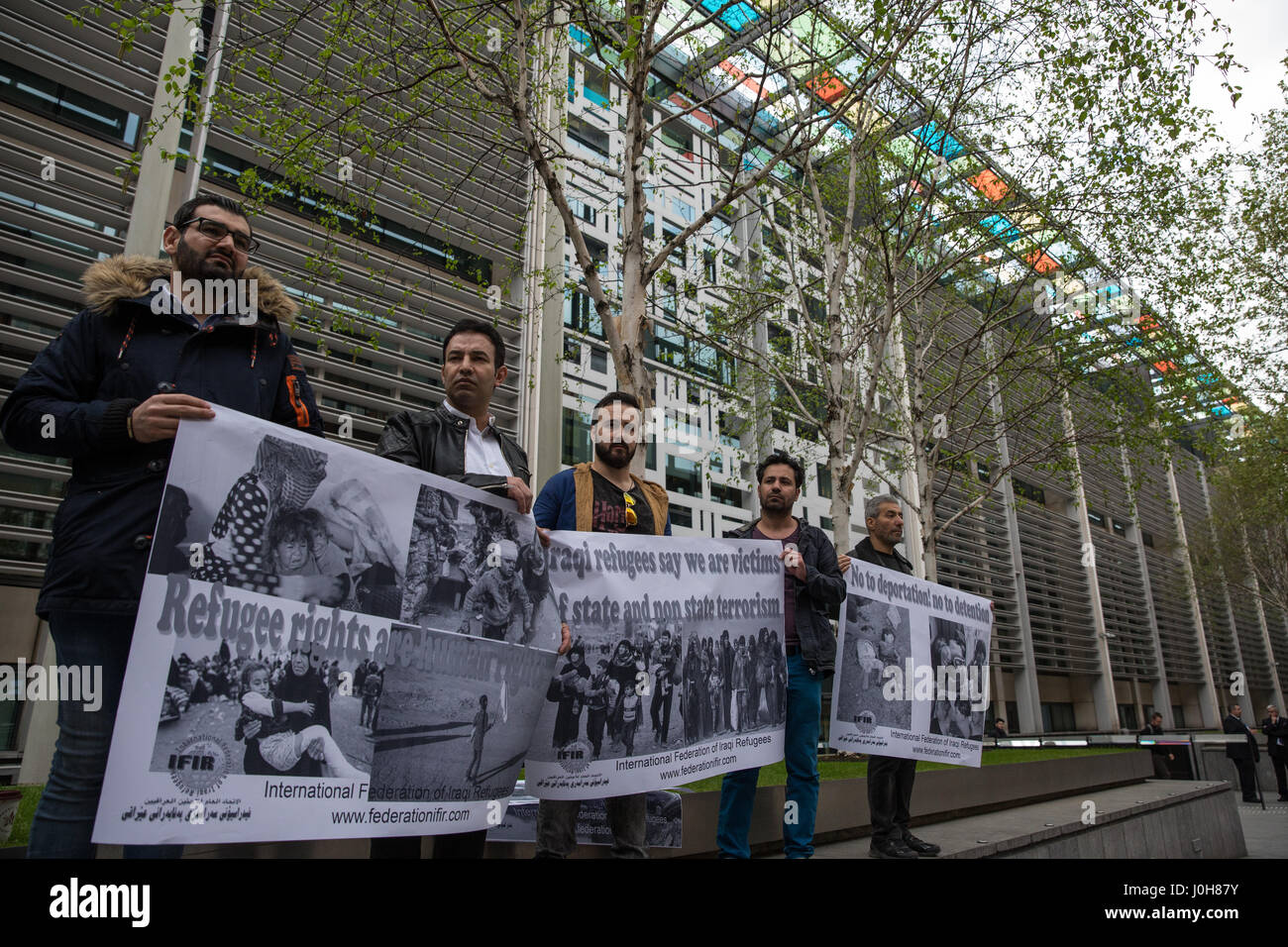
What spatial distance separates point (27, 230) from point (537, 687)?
1145 cm

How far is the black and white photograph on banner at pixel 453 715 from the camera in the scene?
94.6 inches

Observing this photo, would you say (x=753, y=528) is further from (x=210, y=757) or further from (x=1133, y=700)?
(x=1133, y=700)

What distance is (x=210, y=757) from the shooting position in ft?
6.61

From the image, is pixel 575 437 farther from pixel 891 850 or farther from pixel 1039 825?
pixel 891 850

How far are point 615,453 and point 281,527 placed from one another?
66.3 inches

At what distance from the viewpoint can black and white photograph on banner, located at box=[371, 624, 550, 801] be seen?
240 cm

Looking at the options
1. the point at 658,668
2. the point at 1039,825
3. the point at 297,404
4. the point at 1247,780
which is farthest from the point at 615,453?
the point at 1247,780

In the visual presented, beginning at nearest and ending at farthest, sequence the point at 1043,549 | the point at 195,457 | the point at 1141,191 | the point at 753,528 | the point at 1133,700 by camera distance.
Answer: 1. the point at 195,457
2. the point at 753,528
3. the point at 1141,191
4. the point at 1043,549
5. the point at 1133,700

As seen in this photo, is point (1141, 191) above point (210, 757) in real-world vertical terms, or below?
above

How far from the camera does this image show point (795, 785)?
3967 mm

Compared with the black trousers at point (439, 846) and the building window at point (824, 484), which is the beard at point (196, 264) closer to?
the black trousers at point (439, 846)
